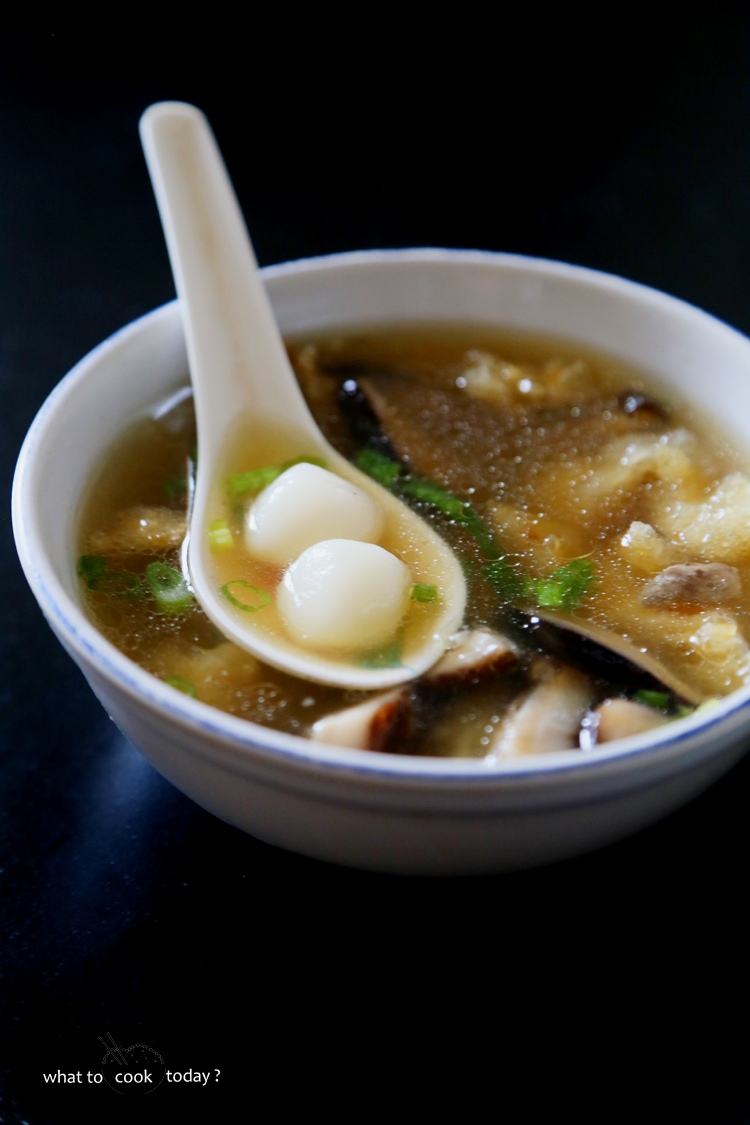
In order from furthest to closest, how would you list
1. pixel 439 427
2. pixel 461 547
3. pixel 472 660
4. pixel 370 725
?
pixel 439 427 → pixel 461 547 → pixel 472 660 → pixel 370 725

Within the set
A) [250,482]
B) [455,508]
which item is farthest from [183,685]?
[455,508]

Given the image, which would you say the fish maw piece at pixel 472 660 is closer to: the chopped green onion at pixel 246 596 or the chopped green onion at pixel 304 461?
the chopped green onion at pixel 246 596

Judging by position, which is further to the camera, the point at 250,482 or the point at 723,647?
the point at 250,482

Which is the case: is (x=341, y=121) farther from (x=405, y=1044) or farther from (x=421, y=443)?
(x=405, y=1044)

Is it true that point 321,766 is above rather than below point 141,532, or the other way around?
above

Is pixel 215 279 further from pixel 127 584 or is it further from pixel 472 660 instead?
pixel 472 660

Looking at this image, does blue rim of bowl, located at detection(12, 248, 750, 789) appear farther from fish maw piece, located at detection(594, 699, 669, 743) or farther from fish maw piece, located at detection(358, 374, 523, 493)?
fish maw piece, located at detection(358, 374, 523, 493)

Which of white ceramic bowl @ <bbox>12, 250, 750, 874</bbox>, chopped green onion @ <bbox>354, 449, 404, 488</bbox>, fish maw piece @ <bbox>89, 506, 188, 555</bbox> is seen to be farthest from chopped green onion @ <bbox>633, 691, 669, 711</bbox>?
fish maw piece @ <bbox>89, 506, 188, 555</bbox>
